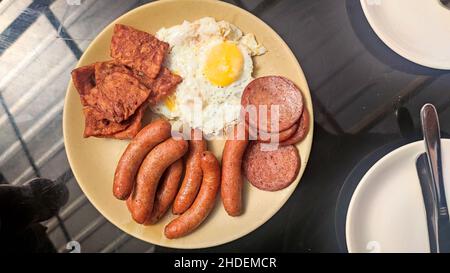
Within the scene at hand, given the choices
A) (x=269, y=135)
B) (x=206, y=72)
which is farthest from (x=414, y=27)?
(x=206, y=72)

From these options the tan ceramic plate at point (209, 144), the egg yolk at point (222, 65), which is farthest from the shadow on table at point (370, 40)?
the egg yolk at point (222, 65)

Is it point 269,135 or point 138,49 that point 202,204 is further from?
point 138,49

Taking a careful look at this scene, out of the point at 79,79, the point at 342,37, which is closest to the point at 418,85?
the point at 342,37

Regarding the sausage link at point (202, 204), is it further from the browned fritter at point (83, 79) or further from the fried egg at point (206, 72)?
the browned fritter at point (83, 79)

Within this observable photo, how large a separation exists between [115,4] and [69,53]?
0.25 metres

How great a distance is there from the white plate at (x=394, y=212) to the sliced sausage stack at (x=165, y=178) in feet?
1.60

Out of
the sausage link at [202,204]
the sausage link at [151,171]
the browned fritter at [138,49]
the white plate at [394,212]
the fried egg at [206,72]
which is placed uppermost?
the browned fritter at [138,49]

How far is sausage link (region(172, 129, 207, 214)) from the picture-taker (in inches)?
50.3

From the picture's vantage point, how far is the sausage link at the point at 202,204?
4.13 ft

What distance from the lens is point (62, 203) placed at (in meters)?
1.42

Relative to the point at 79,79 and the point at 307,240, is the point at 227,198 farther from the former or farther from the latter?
the point at 79,79

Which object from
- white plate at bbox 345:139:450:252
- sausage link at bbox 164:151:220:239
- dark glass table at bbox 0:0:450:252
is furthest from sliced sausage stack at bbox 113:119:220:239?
white plate at bbox 345:139:450:252

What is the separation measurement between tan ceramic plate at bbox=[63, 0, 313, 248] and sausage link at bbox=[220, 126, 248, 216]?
3.1 inches
